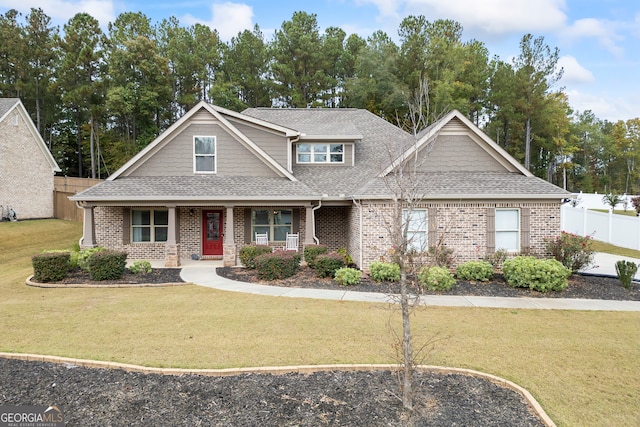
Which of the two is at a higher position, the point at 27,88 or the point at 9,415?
the point at 27,88

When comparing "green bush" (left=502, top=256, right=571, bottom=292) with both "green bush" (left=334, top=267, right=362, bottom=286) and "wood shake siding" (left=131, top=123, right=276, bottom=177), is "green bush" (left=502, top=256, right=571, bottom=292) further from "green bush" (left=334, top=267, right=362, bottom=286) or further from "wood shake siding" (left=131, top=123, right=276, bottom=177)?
"wood shake siding" (left=131, top=123, right=276, bottom=177)

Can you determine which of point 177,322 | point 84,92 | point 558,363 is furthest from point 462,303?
point 84,92

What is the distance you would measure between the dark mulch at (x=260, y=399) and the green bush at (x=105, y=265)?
7.28 m

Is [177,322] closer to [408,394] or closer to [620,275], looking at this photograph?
[408,394]

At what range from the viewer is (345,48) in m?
43.3

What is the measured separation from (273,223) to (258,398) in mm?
12376

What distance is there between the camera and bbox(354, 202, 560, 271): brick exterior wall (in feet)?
44.8

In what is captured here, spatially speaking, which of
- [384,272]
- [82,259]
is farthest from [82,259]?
[384,272]

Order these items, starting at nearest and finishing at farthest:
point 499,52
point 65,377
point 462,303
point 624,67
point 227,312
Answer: point 65,377, point 227,312, point 462,303, point 624,67, point 499,52

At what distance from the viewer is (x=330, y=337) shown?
7.16 meters

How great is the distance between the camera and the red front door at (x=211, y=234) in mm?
17047

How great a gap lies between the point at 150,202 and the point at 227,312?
7867 mm

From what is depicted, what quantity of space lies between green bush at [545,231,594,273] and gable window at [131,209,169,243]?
47.8 feet

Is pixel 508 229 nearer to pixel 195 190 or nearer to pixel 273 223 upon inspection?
pixel 273 223
